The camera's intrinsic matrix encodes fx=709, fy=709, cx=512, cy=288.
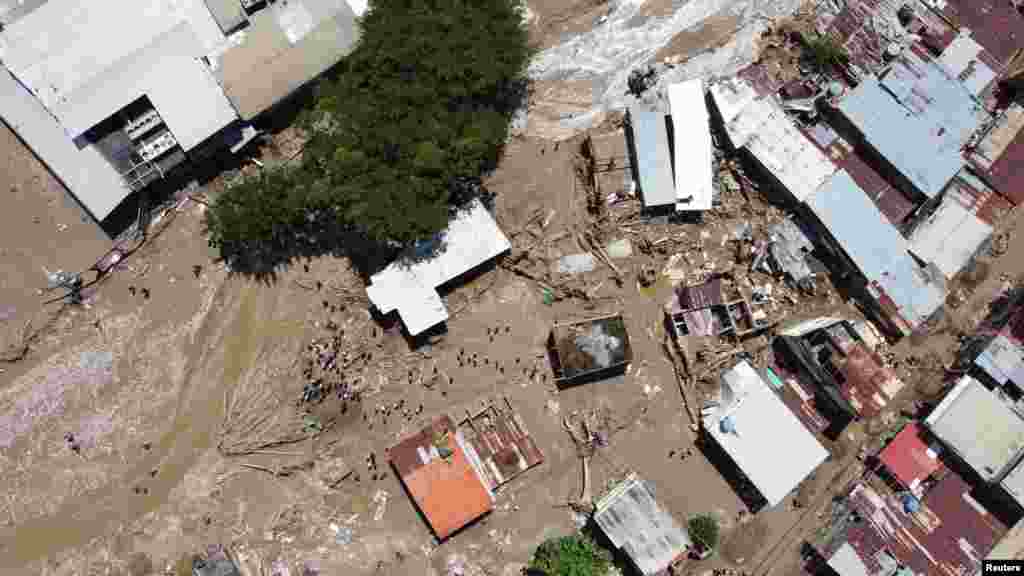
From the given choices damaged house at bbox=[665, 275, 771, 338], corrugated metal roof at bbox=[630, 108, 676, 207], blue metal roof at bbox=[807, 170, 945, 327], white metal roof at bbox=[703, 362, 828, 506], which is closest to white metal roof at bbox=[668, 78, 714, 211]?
corrugated metal roof at bbox=[630, 108, 676, 207]

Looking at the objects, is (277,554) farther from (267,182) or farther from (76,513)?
(267,182)

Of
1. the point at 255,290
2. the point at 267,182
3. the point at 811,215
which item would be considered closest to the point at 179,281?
the point at 255,290

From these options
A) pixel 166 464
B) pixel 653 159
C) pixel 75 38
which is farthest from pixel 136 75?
pixel 653 159

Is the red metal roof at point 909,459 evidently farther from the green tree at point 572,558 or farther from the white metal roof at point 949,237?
the green tree at point 572,558

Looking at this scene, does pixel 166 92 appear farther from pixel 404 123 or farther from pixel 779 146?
pixel 779 146

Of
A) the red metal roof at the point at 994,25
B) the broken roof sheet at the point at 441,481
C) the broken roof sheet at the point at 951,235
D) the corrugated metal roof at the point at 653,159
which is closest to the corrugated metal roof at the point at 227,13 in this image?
the corrugated metal roof at the point at 653,159

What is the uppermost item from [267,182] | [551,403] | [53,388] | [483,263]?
[267,182]

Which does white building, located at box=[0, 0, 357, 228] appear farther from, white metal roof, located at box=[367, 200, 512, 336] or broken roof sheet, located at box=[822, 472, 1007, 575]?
broken roof sheet, located at box=[822, 472, 1007, 575]
